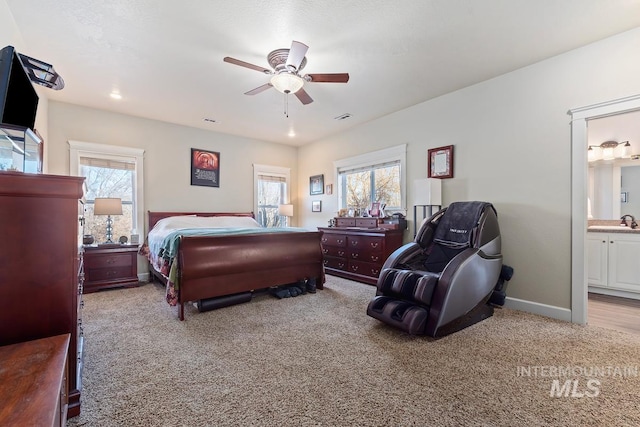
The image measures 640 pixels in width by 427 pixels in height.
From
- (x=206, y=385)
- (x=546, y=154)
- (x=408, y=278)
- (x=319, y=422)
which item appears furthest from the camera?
(x=546, y=154)

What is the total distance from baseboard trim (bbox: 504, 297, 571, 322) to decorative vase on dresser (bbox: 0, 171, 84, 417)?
395 centimetres

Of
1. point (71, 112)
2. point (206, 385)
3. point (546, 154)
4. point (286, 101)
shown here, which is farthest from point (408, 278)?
point (71, 112)

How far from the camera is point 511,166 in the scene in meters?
3.28

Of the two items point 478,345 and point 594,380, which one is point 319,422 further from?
point 594,380

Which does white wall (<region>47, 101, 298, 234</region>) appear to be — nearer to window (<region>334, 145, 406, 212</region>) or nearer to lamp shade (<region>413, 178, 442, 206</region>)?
window (<region>334, 145, 406, 212</region>)

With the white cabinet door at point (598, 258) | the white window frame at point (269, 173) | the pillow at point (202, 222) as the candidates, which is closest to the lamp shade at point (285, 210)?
the white window frame at point (269, 173)

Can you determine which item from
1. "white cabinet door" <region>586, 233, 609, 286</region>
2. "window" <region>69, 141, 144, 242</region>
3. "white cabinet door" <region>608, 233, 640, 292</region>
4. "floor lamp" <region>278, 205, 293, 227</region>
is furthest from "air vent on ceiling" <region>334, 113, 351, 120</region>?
"white cabinet door" <region>608, 233, 640, 292</region>

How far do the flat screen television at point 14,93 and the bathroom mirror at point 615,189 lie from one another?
6935mm

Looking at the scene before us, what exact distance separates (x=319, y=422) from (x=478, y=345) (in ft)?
5.10

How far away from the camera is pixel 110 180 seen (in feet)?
15.1

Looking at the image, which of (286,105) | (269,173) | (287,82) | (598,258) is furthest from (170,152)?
(598,258)

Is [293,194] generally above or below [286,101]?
below

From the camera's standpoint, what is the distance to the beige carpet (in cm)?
151

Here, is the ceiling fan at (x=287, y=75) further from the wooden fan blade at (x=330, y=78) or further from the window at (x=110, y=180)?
the window at (x=110, y=180)
